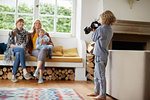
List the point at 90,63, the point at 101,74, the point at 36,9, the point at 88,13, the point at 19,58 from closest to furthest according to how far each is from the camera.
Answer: the point at 101,74
the point at 19,58
the point at 90,63
the point at 88,13
the point at 36,9

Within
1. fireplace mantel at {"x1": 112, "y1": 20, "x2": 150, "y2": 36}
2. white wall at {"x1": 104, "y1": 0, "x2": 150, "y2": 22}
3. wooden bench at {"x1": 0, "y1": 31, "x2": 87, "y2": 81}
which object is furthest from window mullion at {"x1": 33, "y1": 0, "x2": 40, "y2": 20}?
fireplace mantel at {"x1": 112, "y1": 20, "x2": 150, "y2": 36}

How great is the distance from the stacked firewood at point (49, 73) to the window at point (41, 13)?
1094 millimetres

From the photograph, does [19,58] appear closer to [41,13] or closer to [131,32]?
[41,13]

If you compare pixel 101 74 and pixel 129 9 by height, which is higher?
pixel 129 9

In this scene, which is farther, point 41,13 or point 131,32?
point 41,13

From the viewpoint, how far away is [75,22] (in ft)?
14.9

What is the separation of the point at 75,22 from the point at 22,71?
67.9 inches

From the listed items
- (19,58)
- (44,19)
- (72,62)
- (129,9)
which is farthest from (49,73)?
(129,9)

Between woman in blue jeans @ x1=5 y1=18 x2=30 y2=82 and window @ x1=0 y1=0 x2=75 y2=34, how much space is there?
0.83 metres

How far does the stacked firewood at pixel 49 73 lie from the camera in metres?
3.58

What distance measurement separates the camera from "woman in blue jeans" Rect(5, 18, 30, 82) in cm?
328

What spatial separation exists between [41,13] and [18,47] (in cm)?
137

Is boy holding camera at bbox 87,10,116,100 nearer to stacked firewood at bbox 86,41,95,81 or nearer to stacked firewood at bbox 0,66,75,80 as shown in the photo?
stacked firewood at bbox 86,41,95,81

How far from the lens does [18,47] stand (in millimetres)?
3344
